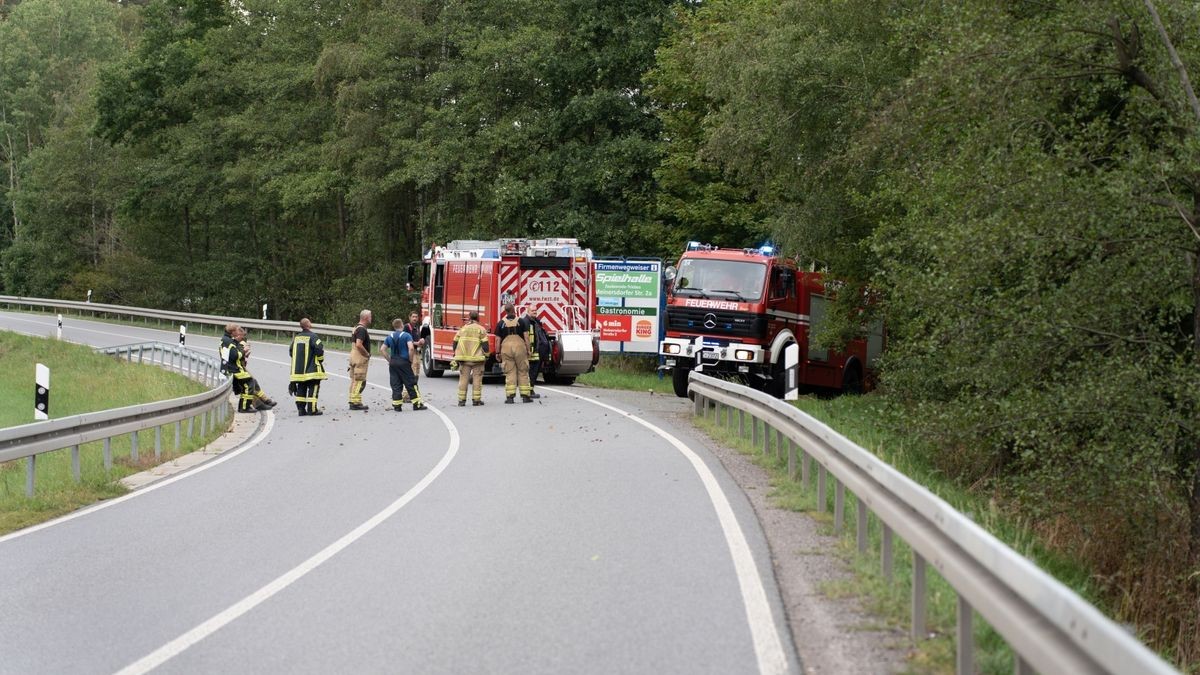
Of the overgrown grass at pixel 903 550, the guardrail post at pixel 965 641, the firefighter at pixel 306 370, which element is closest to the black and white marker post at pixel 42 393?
→ the firefighter at pixel 306 370

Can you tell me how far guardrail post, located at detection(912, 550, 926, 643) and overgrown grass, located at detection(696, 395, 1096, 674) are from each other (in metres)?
0.05

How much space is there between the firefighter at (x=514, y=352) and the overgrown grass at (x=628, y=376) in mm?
5199

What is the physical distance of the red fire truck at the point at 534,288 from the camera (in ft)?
94.7

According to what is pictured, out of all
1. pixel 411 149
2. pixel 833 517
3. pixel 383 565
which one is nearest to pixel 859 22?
pixel 833 517

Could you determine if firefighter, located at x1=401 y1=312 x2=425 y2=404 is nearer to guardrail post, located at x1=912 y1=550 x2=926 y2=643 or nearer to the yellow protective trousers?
the yellow protective trousers

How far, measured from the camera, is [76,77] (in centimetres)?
8038

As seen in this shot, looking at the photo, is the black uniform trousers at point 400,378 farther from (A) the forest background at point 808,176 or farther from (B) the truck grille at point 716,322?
(A) the forest background at point 808,176

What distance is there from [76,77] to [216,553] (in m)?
79.0

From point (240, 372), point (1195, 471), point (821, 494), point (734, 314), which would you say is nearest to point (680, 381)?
point (734, 314)

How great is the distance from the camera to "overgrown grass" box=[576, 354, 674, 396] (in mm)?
30223

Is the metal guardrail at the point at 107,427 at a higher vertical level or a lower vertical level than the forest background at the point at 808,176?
lower

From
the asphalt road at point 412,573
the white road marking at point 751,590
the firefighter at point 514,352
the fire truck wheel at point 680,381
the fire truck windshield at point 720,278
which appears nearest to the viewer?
the white road marking at point 751,590

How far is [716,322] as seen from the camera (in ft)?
82.7

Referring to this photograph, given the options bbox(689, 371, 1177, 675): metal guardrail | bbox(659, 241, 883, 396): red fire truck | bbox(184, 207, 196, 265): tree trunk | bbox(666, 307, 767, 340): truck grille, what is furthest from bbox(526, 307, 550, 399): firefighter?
bbox(184, 207, 196, 265): tree trunk
